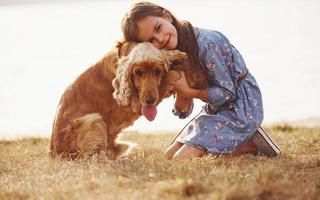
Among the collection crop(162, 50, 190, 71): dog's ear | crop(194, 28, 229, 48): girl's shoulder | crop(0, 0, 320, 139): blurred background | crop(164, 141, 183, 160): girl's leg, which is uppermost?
crop(194, 28, 229, 48): girl's shoulder

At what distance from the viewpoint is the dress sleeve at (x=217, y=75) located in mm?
4844

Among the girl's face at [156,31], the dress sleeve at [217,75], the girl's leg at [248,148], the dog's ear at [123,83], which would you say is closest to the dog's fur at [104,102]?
the dog's ear at [123,83]

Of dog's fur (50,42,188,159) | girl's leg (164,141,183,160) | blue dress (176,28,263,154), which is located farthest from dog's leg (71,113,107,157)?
blue dress (176,28,263,154)

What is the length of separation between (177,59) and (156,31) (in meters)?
0.27

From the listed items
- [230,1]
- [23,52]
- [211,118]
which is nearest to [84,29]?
[23,52]

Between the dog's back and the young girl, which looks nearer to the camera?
the young girl

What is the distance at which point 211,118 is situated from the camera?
5008mm

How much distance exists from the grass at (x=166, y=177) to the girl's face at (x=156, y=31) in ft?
2.93

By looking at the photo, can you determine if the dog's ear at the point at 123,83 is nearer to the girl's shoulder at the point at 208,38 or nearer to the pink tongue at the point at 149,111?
the pink tongue at the point at 149,111

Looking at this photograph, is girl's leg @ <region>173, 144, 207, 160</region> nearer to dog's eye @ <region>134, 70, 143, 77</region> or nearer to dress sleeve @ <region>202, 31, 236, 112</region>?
dress sleeve @ <region>202, 31, 236, 112</region>

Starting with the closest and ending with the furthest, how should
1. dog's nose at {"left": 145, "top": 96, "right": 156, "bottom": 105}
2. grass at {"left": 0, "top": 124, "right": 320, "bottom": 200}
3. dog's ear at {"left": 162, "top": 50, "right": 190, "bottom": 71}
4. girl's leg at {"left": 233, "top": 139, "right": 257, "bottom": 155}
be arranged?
grass at {"left": 0, "top": 124, "right": 320, "bottom": 200} < dog's nose at {"left": 145, "top": 96, "right": 156, "bottom": 105} < dog's ear at {"left": 162, "top": 50, "right": 190, "bottom": 71} < girl's leg at {"left": 233, "top": 139, "right": 257, "bottom": 155}

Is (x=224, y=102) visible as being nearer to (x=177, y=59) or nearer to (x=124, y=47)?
(x=177, y=59)

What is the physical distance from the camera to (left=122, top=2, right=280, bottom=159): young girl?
4.72 m

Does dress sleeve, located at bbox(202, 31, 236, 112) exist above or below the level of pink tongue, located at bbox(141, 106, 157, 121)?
above
